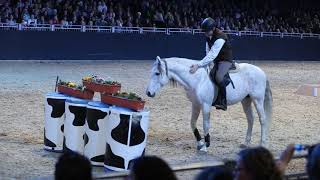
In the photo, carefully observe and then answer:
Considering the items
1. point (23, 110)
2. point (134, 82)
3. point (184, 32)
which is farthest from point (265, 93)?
point (184, 32)

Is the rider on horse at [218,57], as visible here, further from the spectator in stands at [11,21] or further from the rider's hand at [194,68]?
A: the spectator in stands at [11,21]

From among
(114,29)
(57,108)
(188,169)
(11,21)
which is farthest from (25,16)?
(188,169)

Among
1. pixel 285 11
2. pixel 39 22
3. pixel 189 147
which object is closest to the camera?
pixel 189 147

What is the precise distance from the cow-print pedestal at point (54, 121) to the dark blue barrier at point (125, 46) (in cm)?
1696

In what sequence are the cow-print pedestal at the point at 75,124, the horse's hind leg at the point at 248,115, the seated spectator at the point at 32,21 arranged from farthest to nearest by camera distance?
the seated spectator at the point at 32,21, the horse's hind leg at the point at 248,115, the cow-print pedestal at the point at 75,124

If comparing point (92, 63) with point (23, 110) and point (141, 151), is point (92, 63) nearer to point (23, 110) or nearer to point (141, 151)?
point (23, 110)

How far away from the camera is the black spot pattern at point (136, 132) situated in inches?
311

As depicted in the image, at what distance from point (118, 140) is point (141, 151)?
39cm

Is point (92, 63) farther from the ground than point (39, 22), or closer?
closer

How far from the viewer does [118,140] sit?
26.1ft

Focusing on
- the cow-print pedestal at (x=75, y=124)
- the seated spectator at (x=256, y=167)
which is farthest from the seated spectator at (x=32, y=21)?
the seated spectator at (x=256, y=167)

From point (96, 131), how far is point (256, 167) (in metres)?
5.06

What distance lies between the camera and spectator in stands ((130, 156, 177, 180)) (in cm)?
335

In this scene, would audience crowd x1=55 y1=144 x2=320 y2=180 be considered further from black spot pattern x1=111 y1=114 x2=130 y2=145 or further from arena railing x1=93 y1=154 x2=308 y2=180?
black spot pattern x1=111 y1=114 x2=130 y2=145
